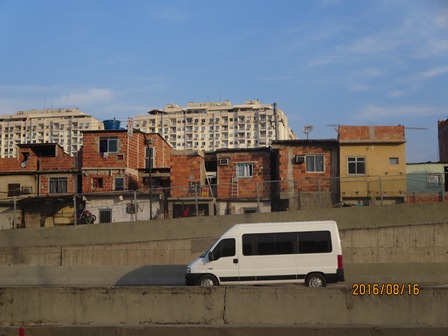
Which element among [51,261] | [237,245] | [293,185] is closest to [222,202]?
[293,185]

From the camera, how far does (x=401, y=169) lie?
120 feet

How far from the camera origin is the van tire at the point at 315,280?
16.2 metres

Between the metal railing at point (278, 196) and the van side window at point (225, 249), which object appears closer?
the van side window at point (225, 249)

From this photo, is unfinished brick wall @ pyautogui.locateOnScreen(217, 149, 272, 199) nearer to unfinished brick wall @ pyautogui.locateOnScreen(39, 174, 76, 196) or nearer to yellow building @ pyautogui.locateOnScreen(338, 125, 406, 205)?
yellow building @ pyautogui.locateOnScreen(338, 125, 406, 205)

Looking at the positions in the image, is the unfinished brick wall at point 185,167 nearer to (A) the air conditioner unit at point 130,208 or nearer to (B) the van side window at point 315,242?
(A) the air conditioner unit at point 130,208

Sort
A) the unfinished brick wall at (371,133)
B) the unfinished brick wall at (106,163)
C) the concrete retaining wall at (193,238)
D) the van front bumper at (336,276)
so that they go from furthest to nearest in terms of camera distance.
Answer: the unfinished brick wall at (106,163)
the unfinished brick wall at (371,133)
the concrete retaining wall at (193,238)
the van front bumper at (336,276)

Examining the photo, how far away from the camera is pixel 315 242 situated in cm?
1645

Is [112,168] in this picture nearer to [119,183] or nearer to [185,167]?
[119,183]

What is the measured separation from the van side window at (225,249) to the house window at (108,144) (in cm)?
2480

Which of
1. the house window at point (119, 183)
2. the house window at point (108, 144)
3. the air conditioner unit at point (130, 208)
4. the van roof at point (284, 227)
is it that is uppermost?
the house window at point (108, 144)

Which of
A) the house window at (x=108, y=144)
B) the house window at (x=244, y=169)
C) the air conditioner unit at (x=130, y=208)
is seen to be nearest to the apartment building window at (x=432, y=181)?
the house window at (x=244, y=169)

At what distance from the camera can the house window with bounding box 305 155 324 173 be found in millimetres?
36469
